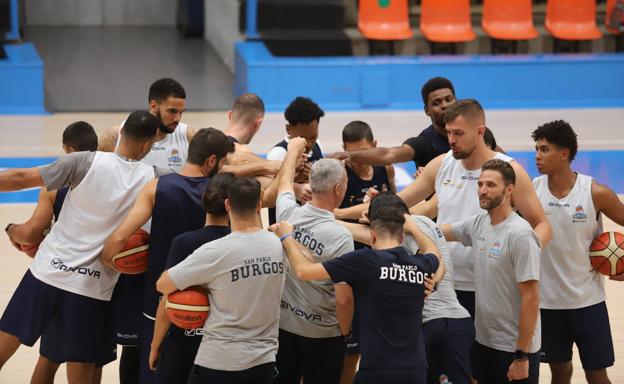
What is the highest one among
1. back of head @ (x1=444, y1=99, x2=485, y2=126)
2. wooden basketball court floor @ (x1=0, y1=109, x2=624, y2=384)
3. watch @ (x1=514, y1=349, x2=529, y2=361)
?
back of head @ (x1=444, y1=99, x2=485, y2=126)

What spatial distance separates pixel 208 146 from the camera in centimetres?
542

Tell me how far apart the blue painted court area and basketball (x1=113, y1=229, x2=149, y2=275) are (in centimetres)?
622

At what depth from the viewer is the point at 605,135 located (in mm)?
14141

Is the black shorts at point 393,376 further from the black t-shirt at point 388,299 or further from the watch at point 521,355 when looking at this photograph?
the watch at point 521,355

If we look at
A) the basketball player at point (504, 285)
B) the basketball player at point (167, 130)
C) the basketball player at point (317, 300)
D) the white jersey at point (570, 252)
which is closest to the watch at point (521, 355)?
the basketball player at point (504, 285)

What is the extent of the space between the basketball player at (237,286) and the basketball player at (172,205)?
0.48 meters

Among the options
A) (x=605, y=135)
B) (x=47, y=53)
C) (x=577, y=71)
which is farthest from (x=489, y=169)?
(x=47, y=53)

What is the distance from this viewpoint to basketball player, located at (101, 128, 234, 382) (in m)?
5.36

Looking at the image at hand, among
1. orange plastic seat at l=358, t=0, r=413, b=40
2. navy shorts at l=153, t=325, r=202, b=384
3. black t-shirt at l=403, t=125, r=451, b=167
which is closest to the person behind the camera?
navy shorts at l=153, t=325, r=202, b=384

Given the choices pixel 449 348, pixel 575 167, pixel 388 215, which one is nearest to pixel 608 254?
pixel 449 348

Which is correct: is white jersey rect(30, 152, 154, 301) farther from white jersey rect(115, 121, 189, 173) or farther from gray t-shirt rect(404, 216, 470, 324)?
gray t-shirt rect(404, 216, 470, 324)

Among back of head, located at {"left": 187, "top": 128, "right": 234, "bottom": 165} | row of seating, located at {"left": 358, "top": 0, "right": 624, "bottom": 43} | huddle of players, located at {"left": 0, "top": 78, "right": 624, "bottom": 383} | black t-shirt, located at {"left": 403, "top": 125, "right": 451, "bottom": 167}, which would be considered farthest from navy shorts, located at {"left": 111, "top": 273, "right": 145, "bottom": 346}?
row of seating, located at {"left": 358, "top": 0, "right": 624, "bottom": 43}

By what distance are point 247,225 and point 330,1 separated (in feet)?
40.2

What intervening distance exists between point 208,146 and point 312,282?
35.2 inches
